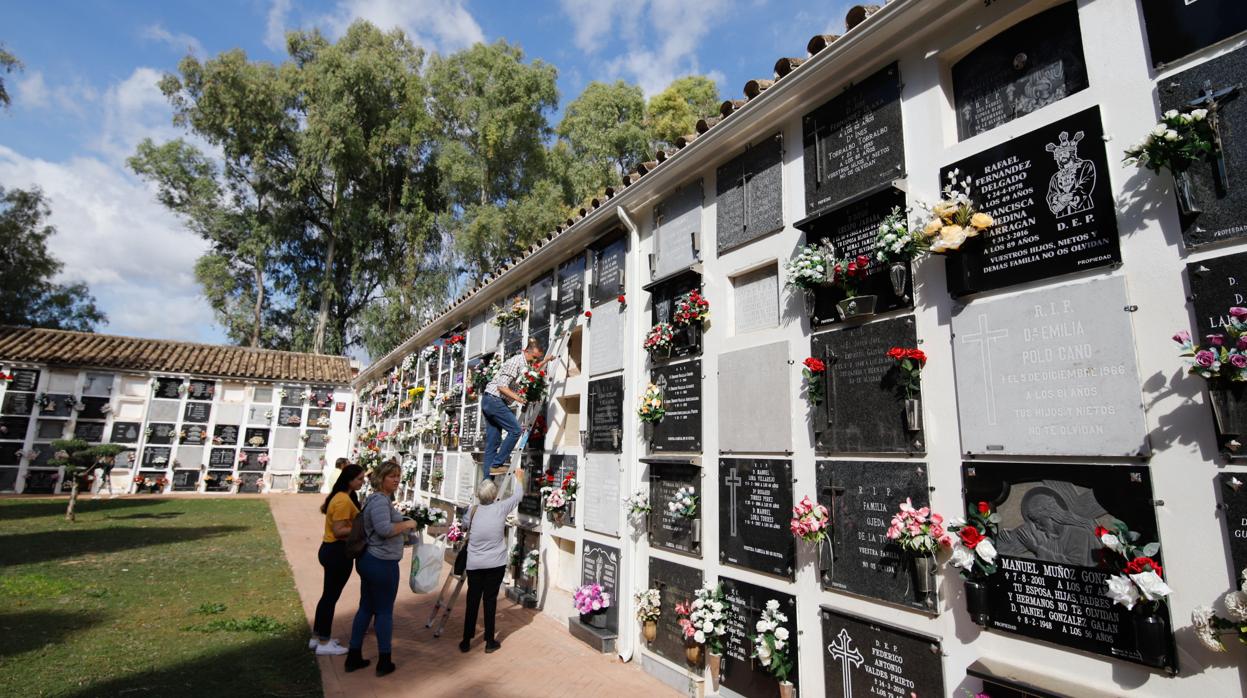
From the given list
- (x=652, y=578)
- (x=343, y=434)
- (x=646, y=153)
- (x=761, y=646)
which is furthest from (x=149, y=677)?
(x=646, y=153)

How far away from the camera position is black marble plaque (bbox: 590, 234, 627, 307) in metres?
6.57

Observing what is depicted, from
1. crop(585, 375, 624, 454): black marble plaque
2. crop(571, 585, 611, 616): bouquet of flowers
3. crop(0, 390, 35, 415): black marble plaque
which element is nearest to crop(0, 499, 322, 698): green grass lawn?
crop(571, 585, 611, 616): bouquet of flowers

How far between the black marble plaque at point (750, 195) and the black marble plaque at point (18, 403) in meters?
20.0

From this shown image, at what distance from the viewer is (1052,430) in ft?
9.41

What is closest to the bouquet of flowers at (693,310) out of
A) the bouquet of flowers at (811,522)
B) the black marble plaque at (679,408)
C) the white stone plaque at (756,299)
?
the white stone plaque at (756,299)

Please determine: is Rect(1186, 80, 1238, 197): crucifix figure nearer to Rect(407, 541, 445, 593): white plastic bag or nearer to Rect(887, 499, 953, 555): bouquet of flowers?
Rect(887, 499, 953, 555): bouquet of flowers

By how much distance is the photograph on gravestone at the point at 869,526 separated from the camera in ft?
11.1

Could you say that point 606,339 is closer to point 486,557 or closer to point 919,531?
point 486,557

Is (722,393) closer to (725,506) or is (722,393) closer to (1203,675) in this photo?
(725,506)

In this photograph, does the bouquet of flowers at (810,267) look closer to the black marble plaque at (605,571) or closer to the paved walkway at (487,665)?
the black marble plaque at (605,571)

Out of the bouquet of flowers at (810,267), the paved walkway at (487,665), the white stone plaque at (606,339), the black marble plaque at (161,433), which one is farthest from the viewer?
the black marble plaque at (161,433)

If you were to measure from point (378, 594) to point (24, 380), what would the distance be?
1815 centimetres

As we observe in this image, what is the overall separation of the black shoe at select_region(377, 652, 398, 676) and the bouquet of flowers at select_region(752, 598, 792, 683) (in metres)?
2.88

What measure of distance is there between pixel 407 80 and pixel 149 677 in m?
22.1
